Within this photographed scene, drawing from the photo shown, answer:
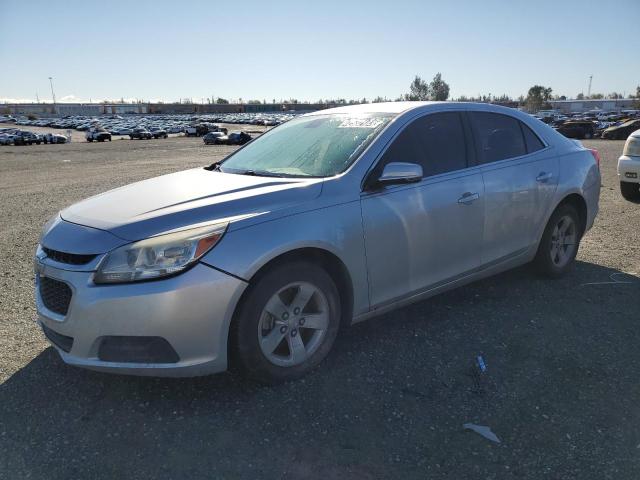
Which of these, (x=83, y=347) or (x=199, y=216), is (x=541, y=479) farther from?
(x=83, y=347)

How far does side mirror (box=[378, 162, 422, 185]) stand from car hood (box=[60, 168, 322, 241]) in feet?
1.39

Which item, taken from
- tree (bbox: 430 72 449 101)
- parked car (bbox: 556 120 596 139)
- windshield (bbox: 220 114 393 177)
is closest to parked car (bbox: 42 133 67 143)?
parked car (bbox: 556 120 596 139)

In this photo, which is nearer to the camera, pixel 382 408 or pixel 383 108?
pixel 382 408

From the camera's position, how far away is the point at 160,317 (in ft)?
8.57

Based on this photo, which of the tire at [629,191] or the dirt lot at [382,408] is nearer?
the dirt lot at [382,408]

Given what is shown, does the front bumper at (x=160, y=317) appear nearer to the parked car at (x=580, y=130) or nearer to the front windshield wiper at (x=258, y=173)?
the front windshield wiper at (x=258, y=173)

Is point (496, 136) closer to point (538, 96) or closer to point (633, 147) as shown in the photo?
point (633, 147)

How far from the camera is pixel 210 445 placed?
2.61m

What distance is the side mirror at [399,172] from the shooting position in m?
3.27

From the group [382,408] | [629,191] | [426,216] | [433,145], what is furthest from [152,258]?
[629,191]

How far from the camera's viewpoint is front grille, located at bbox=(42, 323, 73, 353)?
2.84 metres

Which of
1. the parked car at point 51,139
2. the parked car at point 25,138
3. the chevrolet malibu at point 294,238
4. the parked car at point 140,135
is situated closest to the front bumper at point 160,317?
the chevrolet malibu at point 294,238

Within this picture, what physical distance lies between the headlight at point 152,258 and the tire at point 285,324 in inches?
15.4

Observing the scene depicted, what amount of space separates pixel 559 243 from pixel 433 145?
1.93m
